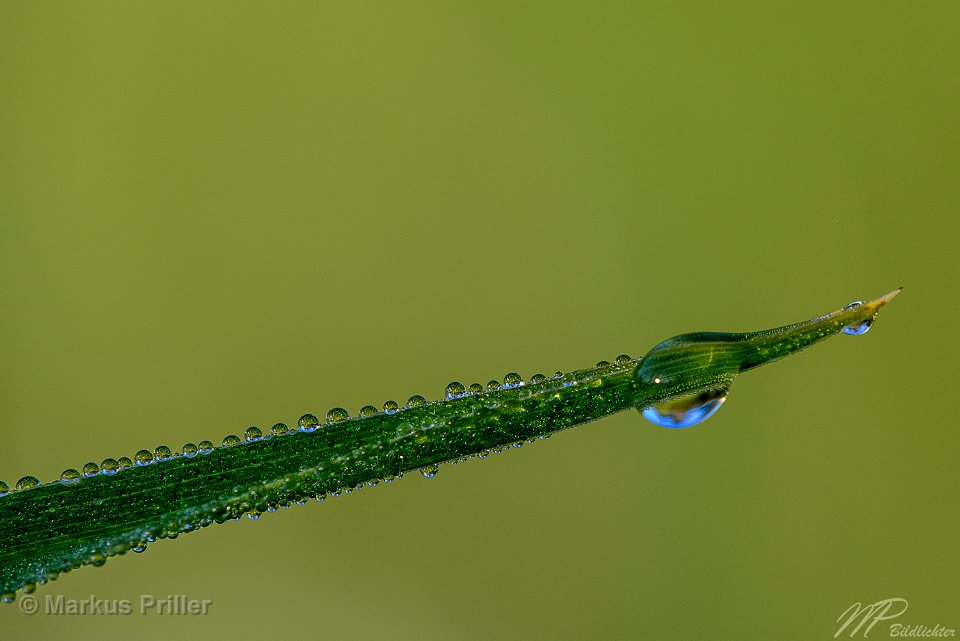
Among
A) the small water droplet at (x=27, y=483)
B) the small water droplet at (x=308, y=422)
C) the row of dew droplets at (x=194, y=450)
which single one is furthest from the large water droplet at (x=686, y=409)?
the small water droplet at (x=27, y=483)

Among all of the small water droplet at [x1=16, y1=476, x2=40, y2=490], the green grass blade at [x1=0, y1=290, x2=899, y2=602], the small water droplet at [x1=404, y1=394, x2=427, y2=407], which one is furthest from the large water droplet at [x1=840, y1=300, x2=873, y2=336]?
the small water droplet at [x1=16, y1=476, x2=40, y2=490]

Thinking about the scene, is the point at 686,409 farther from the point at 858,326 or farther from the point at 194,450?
the point at 194,450

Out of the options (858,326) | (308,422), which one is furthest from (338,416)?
(858,326)

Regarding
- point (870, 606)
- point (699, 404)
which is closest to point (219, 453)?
point (699, 404)

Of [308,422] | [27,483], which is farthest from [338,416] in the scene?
[27,483]

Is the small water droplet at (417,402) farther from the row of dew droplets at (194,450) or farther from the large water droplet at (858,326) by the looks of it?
the large water droplet at (858,326)

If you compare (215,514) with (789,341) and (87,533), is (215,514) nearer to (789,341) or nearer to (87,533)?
(87,533)
